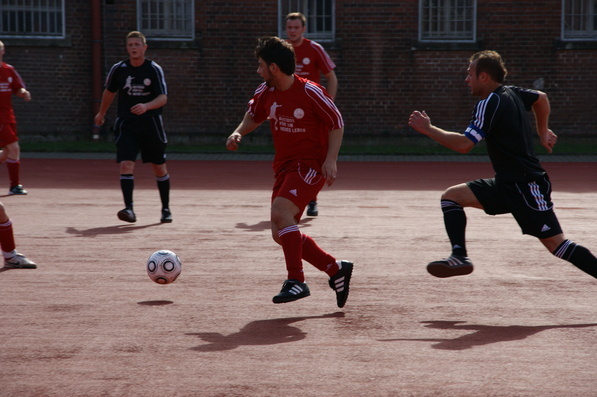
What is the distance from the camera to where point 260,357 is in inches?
207

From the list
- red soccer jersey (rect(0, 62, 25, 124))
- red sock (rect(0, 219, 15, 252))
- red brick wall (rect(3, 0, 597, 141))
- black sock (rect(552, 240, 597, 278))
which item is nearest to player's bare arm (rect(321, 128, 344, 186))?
black sock (rect(552, 240, 597, 278))

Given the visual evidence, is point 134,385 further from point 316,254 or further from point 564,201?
point 564,201

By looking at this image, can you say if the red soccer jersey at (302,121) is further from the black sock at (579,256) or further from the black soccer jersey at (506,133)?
the black sock at (579,256)

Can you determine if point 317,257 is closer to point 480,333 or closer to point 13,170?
point 480,333

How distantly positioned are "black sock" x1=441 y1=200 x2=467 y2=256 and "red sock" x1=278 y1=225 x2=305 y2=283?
1076 millimetres

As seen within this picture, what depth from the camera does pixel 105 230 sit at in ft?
33.6

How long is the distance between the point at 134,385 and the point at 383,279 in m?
3.19

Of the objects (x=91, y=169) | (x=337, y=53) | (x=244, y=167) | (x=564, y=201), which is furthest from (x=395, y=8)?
(x=564, y=201)

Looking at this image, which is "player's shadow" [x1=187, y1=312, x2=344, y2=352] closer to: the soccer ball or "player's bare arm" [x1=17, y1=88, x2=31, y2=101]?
the soccer ball

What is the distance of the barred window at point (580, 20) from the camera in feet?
68.7

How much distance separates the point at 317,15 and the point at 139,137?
436 inches

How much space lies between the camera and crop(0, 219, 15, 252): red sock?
25.8 ft

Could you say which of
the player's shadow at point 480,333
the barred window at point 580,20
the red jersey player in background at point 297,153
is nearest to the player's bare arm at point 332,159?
the red jersey player in background at point 297,153

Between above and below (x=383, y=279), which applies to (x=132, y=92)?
above
